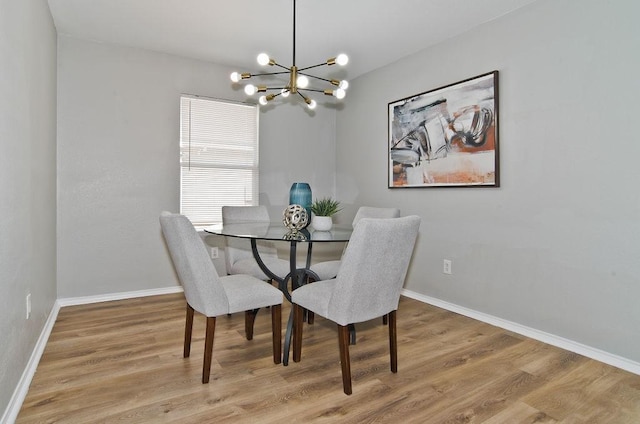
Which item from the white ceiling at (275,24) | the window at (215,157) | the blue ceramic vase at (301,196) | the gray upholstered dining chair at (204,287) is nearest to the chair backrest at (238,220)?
the blue ceramic vase at (301,196)

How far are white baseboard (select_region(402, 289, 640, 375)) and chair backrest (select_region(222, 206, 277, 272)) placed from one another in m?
1.70

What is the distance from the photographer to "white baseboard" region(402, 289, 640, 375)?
2208mm

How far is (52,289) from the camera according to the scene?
2.99m

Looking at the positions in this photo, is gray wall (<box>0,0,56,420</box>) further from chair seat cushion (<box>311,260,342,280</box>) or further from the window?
chair seat cushion (<box>311,260,342,280</box>)

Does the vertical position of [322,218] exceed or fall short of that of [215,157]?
it falls short

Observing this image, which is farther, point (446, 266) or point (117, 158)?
point (117, 158)

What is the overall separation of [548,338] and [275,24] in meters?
3.12

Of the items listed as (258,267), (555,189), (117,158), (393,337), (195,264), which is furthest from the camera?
(117,158)

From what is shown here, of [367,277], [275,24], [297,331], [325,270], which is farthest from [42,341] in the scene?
[275,24]

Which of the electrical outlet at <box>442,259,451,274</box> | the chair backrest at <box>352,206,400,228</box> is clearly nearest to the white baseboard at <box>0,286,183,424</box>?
the chair backrest at <box>352,206,400,228</box>

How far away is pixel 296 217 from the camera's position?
2.55m

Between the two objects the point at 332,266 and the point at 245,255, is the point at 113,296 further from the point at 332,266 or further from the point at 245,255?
the point at 332,266

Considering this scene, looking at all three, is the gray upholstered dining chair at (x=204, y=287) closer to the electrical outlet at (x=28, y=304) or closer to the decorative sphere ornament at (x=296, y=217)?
the decorative sphere ornament at (x=296, y=217)

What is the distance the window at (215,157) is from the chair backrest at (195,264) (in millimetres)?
1938
